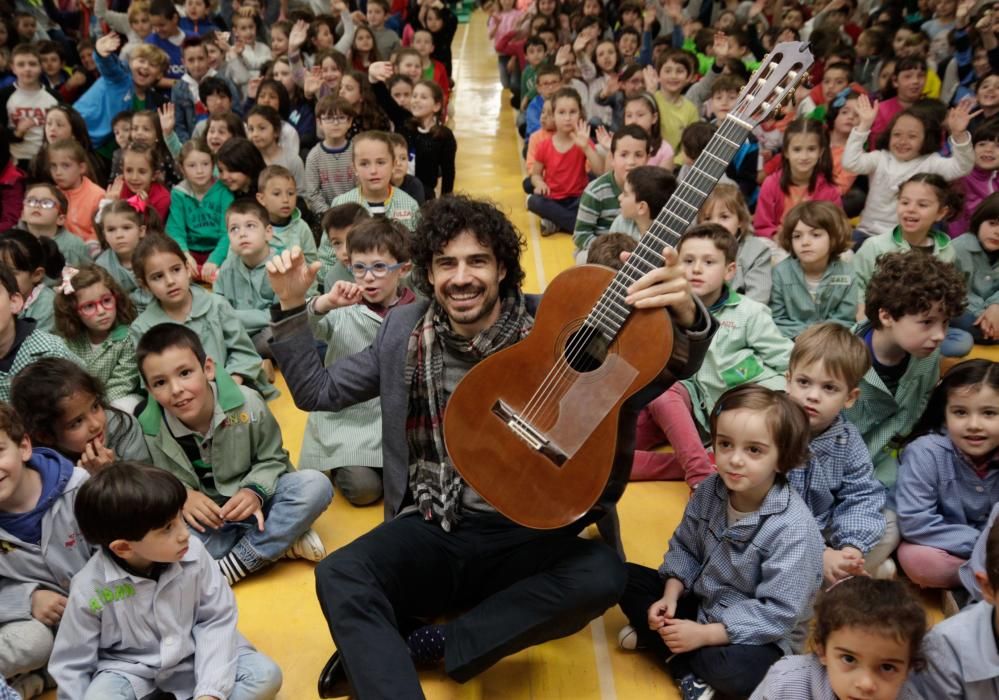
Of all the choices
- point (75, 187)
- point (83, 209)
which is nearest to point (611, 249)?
point (83, 209)

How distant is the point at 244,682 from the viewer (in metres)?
2.33

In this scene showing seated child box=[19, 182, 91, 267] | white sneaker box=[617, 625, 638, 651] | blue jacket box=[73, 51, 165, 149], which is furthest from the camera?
blue jacket box=[73, 51, 165, 149]

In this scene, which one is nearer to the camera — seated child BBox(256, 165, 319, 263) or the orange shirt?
seated child BBox(256, 165, 319, 263)

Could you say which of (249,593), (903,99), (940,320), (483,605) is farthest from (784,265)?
(903,99)

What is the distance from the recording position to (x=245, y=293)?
14.7ft

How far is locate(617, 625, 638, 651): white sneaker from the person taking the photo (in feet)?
8.61

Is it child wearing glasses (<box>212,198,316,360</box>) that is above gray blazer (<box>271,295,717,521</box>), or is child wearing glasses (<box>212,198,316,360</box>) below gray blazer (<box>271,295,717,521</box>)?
below

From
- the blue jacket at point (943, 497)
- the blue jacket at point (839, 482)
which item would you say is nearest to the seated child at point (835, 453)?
the blue jacket at point (839, 482)

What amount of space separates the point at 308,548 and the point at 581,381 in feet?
4.14

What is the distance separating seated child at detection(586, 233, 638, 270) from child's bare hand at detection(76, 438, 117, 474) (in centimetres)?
187

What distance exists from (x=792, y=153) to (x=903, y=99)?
6.89ft

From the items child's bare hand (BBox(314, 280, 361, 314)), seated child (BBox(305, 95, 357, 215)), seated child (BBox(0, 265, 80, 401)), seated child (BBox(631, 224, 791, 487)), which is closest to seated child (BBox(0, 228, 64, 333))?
seated child (BBox(0, 265, 80, 401))

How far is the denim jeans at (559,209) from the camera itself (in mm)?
6012

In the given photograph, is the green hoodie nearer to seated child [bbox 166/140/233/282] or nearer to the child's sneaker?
seated child [bbox 166/140/233/282]
